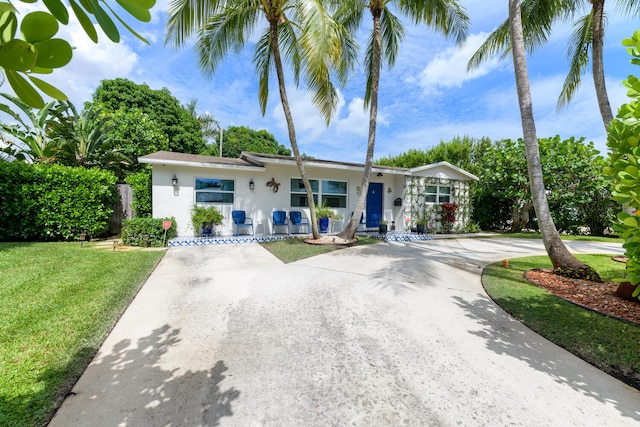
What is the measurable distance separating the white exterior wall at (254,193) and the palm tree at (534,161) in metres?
7.07

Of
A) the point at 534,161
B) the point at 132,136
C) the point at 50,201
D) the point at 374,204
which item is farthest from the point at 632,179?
the point at 132,136

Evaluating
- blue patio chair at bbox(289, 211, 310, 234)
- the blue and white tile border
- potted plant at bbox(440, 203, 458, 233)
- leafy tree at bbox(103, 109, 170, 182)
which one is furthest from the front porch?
leafy tree at bbox(103, 109, 170, 182)

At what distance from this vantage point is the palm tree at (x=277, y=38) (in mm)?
6938

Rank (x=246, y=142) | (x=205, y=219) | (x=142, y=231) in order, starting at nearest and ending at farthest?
(x=142, y=231)
(x=205, y=219)
(x=246, y=142)

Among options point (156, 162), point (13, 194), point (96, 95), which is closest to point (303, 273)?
point (156, 162)

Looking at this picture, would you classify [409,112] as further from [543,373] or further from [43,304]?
[43,304]

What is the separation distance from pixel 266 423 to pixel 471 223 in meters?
15.2

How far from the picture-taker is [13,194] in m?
8.03

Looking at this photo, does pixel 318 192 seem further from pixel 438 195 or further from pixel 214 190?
pixel 438 195

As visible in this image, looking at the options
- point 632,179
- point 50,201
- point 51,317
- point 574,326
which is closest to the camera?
point 632,179

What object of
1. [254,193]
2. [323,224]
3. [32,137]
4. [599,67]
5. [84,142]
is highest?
[599,67]

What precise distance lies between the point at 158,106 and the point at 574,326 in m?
27.6

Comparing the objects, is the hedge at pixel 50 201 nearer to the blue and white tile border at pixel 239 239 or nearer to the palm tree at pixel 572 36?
the blue and white tile border at pixel 239 239

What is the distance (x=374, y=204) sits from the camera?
523 inches
